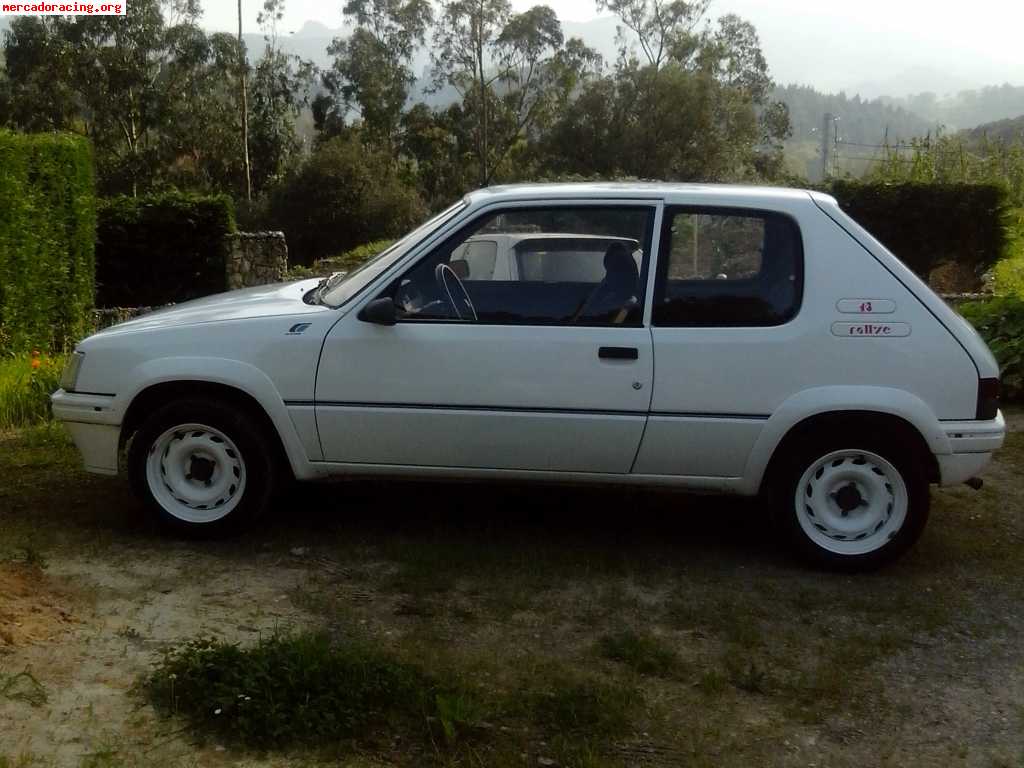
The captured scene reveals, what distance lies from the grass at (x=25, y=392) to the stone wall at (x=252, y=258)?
8.57 m

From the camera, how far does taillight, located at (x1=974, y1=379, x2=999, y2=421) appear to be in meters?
5.46

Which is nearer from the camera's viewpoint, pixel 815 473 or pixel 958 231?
pixel 815 473

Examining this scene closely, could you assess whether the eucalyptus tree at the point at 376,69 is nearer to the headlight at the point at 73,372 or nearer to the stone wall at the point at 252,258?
the stone wall at the point at 252,258

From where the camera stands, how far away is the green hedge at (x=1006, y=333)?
981 centimetres

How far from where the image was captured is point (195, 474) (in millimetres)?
5898

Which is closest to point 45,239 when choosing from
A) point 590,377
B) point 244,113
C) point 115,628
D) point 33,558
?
point 33,558

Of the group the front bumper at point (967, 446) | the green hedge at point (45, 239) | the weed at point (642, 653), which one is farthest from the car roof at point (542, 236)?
the green hedge at point (45, 239)

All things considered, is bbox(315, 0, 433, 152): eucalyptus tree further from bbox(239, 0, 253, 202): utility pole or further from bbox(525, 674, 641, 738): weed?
bbox(525, 674, 641, 738): weed

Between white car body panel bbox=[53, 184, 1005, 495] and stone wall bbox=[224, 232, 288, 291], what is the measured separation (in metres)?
12.1

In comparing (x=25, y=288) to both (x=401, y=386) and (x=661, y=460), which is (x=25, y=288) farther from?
(x=661, y=460)

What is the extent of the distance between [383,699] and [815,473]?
8.18ft

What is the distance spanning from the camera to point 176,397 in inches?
231

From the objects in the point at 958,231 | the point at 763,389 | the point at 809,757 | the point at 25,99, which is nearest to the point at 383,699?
the point at 809,757

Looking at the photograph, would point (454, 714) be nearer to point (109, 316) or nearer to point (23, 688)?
point (23, 688)
